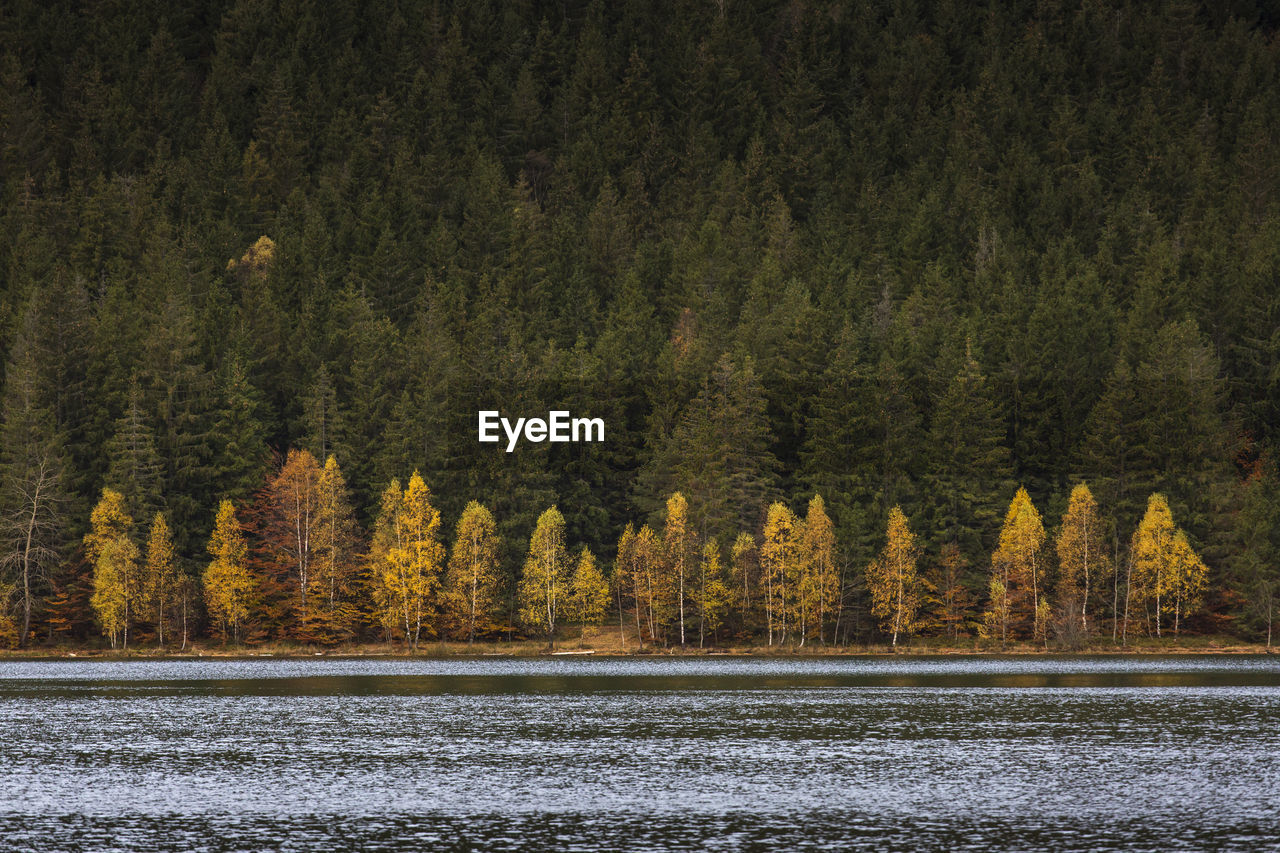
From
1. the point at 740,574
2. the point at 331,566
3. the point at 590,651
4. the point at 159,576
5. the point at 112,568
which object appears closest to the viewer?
the point at 112,568

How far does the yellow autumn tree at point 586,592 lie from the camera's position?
124 meters

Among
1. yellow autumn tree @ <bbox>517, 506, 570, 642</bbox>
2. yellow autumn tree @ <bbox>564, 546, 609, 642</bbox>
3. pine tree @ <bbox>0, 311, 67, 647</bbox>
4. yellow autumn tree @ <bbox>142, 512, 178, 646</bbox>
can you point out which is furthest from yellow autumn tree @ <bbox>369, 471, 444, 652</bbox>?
pine tree @ <bbox>0, 311, 67, 647</bbox>

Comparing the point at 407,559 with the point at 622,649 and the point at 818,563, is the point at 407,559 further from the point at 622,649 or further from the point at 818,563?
the point at 818,563

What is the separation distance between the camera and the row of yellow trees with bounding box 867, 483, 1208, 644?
119000 millimetres

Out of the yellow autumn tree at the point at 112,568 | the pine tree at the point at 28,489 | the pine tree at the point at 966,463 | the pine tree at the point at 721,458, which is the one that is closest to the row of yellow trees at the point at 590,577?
the yellow autumn tree at the point at 112,568

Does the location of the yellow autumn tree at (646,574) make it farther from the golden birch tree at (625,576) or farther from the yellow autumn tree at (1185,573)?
the yellow autumn tree at (1185,573)

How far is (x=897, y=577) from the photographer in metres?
120

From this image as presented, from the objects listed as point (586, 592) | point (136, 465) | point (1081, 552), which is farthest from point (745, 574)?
point (136, 465)

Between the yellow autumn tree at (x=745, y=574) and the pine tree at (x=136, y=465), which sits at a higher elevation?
the pine tree at (x=136, y=465)

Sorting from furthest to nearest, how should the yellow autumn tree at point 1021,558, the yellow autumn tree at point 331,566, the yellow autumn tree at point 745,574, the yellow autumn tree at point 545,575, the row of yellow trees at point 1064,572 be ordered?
the yellow autumn tree at point 331,566 → the yellow autumn tree at point 545,575 → the yellow autumn tree at point 745,574 → the yellow autumn tree at point 1021,558 → the row of yellow trees at point 1064,572

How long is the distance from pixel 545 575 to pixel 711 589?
44.7 ft

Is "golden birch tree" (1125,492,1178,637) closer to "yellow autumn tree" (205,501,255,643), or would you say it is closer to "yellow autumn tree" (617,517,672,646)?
"yellow autumn tree" (617,517,672,646)

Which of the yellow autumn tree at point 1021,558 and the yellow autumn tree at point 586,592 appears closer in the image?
the yellow autumn tree at point 1021,558

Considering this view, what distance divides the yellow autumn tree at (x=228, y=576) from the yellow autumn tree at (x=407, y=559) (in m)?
10.5
